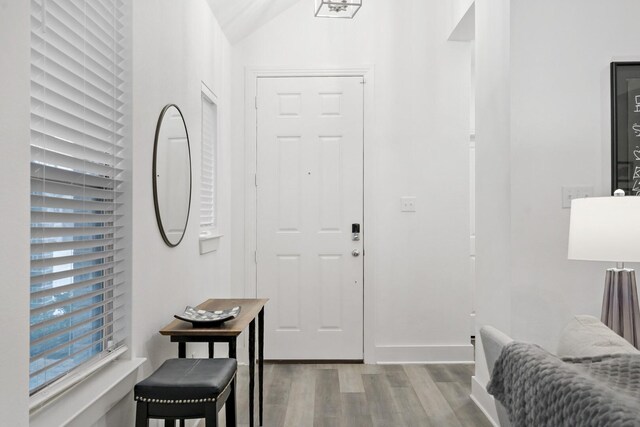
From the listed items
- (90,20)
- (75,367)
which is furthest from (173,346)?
(90,20)

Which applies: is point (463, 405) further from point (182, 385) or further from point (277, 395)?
point (182, 385)

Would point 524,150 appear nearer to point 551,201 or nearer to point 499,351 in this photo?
point 551,201

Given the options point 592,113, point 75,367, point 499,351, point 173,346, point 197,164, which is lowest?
point 173,346

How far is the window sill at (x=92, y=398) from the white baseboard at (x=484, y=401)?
1.95m

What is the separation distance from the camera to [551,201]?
270 cm

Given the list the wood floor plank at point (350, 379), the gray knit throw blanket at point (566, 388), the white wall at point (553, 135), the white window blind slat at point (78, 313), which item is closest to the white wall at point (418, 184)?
the wood floor plank at point (350, 379)

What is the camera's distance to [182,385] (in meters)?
1.85

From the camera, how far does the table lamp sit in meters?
1.99

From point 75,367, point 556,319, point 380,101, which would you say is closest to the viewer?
point 75,367

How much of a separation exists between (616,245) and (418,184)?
7.62 ft

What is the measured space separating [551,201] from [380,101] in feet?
6.32

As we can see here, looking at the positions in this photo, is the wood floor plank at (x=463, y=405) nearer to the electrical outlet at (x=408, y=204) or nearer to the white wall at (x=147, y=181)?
the electrical outlet at (x=408, y=204)

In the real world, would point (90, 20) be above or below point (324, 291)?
above

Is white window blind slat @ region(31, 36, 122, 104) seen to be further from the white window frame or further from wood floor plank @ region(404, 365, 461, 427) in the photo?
wood floor plank @ region(404, 365, 461, 427)
